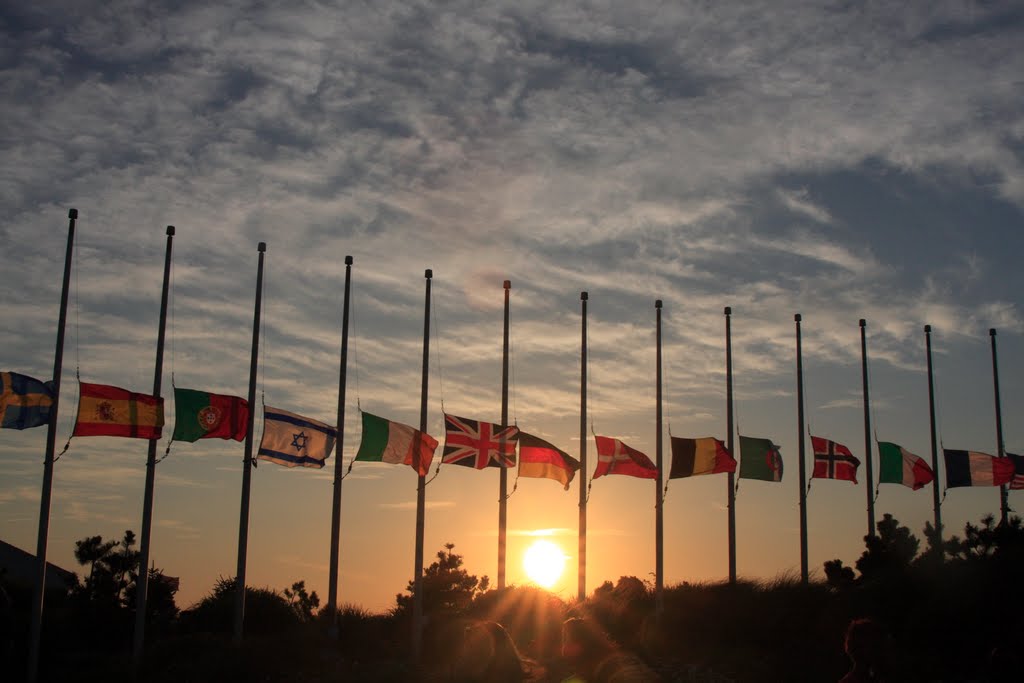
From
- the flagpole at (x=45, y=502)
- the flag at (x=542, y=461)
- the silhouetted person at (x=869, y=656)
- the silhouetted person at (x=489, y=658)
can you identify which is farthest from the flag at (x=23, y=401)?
the silhouetted person at (x=869, y=656)

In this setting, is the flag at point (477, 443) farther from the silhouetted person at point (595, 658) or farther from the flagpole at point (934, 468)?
Result: the flagpole at point (934, 468)

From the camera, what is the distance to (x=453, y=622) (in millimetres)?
35000

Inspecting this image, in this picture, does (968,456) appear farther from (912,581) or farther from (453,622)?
(453,622)

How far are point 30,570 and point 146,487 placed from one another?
44288 millimetres

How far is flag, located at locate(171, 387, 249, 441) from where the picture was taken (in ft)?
96.7

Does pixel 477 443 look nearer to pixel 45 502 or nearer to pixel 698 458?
pixel 698 458

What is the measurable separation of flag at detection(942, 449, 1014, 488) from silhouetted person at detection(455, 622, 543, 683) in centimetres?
2149

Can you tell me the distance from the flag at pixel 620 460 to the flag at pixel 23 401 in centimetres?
1698

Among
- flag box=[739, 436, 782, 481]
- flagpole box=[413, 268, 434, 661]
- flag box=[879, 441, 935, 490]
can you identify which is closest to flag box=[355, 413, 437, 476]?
flagpole box=[413, 268, 434, 661]

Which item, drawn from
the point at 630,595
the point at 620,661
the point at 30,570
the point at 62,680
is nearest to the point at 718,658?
the point at 620,661

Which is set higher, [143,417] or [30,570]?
[143,417]

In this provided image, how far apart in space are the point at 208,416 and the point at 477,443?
27.9 ft

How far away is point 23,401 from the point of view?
28094mm

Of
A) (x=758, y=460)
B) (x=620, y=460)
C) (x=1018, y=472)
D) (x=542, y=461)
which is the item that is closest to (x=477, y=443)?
(x=542, y=461)
